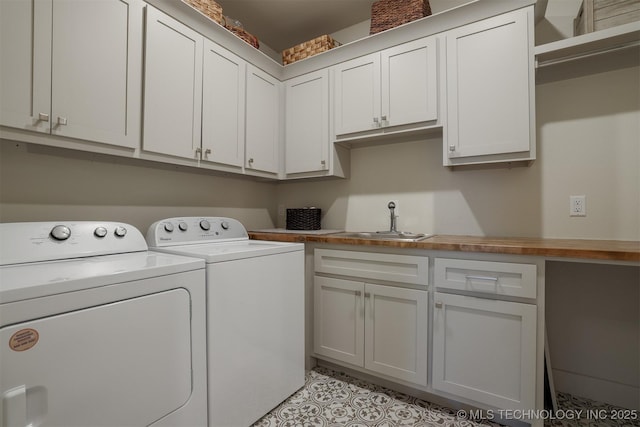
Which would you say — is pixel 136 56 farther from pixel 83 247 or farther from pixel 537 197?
pixel 537 197

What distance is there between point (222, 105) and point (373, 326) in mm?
1732

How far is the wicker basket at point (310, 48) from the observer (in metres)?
2.31

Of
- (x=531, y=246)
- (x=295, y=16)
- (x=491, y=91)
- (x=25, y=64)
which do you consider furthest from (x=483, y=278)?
(x=295, y=16)

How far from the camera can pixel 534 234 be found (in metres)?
1.82

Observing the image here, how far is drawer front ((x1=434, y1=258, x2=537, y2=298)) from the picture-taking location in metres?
1.37

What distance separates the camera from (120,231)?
1.44m

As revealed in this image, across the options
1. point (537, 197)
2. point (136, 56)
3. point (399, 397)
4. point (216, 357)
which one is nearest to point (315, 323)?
point (399, 397)

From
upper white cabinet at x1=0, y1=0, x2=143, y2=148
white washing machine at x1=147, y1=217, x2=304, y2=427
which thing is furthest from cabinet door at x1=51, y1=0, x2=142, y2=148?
white washing machine at x1=147, y1=217, x2=304, y2=427

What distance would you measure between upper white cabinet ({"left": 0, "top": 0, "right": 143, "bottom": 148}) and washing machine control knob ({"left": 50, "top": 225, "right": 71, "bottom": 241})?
409mm

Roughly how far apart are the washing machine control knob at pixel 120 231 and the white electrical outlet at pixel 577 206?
96.6 inches

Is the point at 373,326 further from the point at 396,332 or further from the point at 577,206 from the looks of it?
→ the point at 577,206

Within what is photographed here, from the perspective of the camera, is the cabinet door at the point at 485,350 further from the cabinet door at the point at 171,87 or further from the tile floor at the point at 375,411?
the cabinet door at the point at 171,87

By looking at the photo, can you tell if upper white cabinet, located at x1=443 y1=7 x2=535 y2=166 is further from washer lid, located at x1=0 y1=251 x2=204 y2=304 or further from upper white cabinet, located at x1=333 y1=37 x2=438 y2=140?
washer lid, located at x1=0 y1=251 x2=204 y2=304

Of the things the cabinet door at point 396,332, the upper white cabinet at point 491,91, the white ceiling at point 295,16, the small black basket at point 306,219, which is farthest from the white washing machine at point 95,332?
the white ceiling at point 295,16
